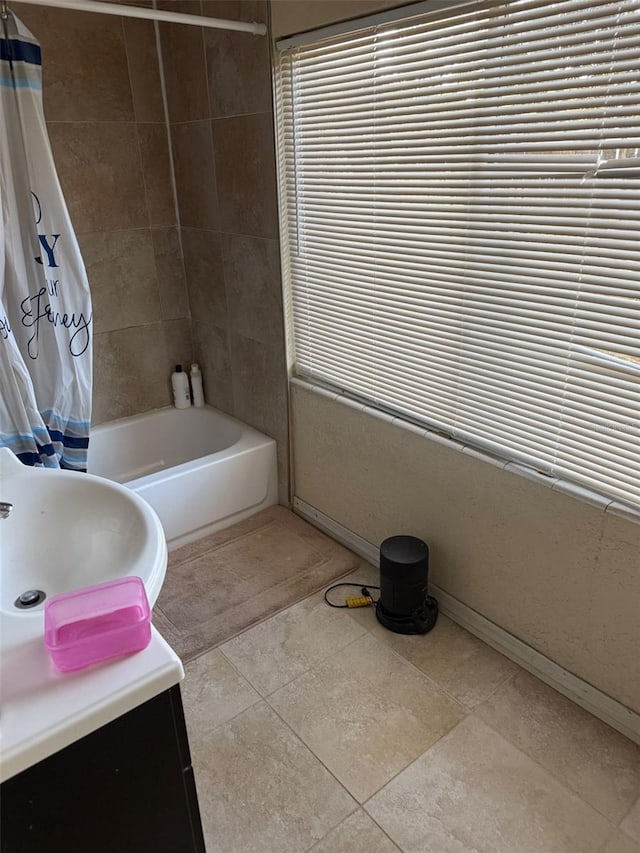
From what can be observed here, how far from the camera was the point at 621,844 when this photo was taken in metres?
1.34

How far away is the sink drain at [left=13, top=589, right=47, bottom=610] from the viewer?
1.13m

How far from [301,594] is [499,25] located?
175cm

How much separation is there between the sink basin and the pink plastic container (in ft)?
0.55

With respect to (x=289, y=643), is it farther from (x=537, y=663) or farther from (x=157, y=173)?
(x=157, y=173)

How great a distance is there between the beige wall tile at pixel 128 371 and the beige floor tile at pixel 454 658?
1439 millimetres

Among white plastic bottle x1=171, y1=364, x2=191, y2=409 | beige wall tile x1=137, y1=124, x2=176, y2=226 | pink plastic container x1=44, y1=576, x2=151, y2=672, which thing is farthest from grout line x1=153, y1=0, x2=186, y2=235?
pink plastic container x1=44, y1=576, x2=151, y2=672

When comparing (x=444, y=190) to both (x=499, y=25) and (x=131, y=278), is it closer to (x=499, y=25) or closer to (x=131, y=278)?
(x=499, y=25)

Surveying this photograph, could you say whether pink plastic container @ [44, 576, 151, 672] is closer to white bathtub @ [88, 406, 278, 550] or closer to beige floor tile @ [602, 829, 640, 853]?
beige floor tile @ [602, 829, 640, 853]

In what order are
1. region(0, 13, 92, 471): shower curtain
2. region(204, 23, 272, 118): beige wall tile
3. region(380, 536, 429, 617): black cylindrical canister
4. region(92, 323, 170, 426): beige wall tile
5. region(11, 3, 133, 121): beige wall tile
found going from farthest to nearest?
region(92, 323, 170, 426): beige wall tile
region(11, 3, 133, 121): beige wall tile
region(204, 23, 272, 118): beige wall tile
region(380, 536, 429, 617): black cylindrical canister
region(0, 13, 92, 471): shower curtain

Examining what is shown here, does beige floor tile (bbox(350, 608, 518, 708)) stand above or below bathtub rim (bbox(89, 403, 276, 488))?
below

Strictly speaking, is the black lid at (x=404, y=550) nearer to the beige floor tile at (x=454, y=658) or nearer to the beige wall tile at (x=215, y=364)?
the beige floor tile at (x=454, y=658)

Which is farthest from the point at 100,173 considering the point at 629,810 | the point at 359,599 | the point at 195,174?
the point at 629,810

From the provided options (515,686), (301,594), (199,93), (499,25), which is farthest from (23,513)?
(199,93)

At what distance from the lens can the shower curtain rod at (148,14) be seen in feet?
5.01
